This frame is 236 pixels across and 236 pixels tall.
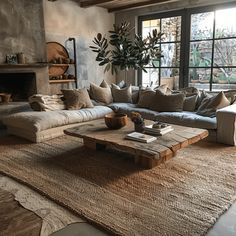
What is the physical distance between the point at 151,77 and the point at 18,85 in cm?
316

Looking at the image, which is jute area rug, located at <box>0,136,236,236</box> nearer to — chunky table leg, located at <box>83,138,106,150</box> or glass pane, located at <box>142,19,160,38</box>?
chunky table leg, located at <box>83,138,106,150</box>

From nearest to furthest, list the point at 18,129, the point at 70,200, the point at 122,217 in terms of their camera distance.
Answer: the point at 122,217
the point at 70,200
the point at 18,129

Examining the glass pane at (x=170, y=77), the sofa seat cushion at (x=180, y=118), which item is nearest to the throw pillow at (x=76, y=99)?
the sofa seat cushion at (x=180, y=118)

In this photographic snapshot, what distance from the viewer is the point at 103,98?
5.10 m

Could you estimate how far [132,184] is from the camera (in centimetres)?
245

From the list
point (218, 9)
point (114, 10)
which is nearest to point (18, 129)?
point (114, 10)

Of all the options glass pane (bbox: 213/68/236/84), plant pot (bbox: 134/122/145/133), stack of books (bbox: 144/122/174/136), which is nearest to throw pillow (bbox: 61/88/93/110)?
plant pot (bbox: 134/122/145/133)

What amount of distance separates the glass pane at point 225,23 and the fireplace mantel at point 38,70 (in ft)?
11.9

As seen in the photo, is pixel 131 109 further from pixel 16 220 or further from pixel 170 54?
pixel 16 220

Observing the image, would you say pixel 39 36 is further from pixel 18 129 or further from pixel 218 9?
pixel 218 9

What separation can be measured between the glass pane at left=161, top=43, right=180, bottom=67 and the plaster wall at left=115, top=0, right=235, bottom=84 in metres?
0.79

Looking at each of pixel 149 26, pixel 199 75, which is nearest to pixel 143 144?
pixel 199 75

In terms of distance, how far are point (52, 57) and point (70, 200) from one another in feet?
13.7

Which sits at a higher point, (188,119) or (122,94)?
(122,94)
